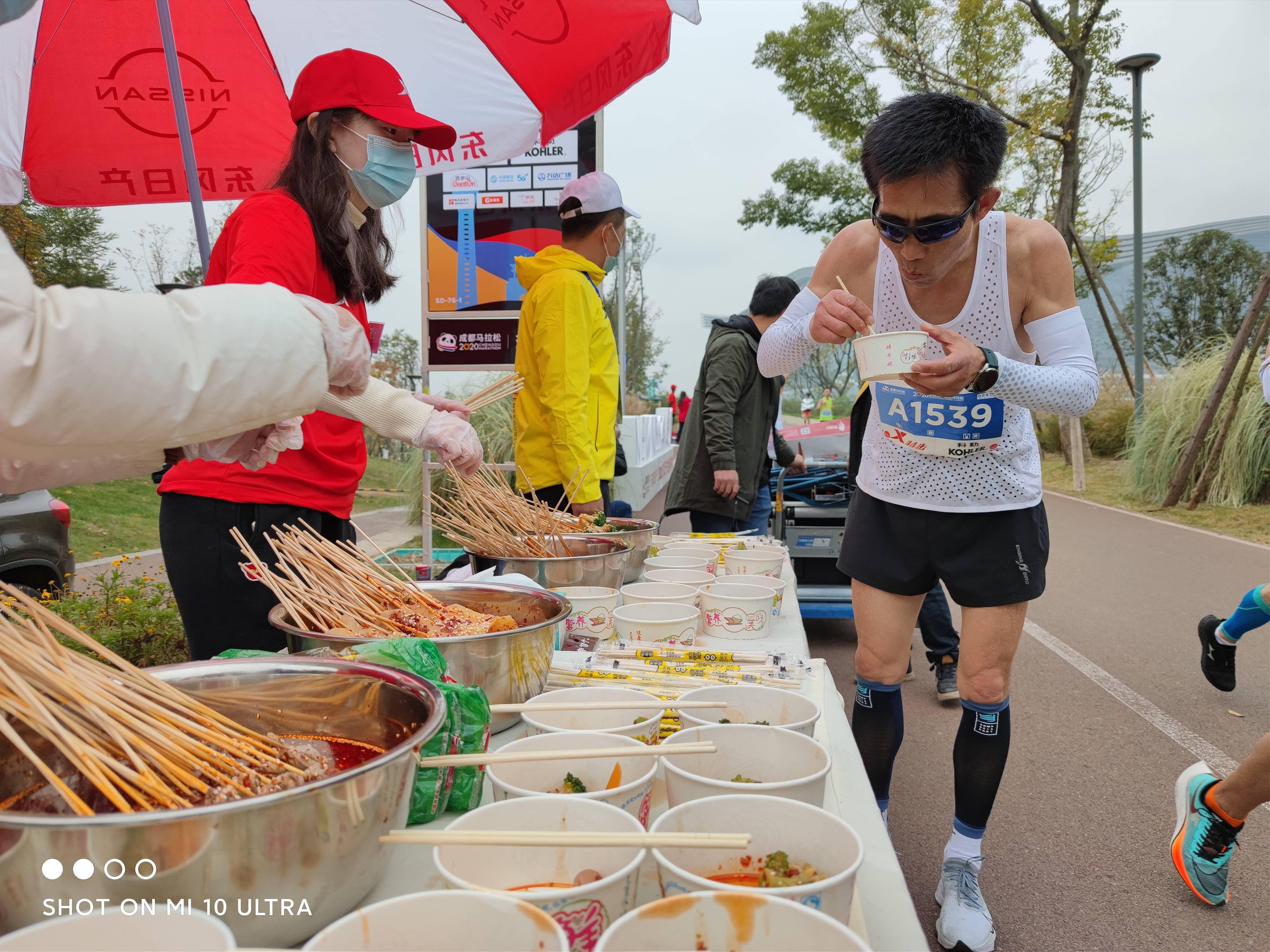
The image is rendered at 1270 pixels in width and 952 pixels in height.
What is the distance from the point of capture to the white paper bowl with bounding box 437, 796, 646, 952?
871mm

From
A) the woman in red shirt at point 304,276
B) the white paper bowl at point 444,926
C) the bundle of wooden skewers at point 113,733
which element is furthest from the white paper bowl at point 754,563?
the white paper bowl at point 444,926

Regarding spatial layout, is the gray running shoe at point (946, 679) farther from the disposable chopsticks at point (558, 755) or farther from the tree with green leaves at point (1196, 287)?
the tree with green leaves at point (1196, 287)

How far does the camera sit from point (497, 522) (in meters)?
2.96

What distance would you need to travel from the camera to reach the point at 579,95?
4.14 meters

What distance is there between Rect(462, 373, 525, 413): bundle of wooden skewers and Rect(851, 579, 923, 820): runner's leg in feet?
4.37

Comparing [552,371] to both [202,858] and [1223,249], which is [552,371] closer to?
[202,858]

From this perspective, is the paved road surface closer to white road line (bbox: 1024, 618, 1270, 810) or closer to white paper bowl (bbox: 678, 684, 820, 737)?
white road line (bbox: 1024, 618, 1270, 810)

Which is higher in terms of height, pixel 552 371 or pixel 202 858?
pixel 552 371

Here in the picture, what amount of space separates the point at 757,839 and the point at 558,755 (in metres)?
0.28

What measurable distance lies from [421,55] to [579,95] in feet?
2.54

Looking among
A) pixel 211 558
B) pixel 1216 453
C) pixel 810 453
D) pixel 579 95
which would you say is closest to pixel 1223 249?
pixel 1216 453

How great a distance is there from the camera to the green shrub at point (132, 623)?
4.34 m

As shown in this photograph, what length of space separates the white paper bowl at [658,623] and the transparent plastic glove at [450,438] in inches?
23.2

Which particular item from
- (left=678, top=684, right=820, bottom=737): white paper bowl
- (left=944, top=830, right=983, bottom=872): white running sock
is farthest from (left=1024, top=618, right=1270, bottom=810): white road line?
(left=678, top=684, right=820, bottom=737): white paper bowl
